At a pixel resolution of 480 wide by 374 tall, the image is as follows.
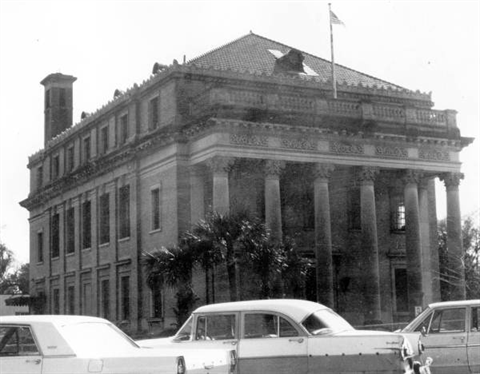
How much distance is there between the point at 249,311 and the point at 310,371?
1.35 m

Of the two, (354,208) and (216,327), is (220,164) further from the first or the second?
(216,327)

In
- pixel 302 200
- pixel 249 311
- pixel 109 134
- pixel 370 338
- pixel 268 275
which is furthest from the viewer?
pixel 109 134

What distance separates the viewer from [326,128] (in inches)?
1501

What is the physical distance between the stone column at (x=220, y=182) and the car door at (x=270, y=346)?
21350mm

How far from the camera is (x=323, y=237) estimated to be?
3734 centimetres

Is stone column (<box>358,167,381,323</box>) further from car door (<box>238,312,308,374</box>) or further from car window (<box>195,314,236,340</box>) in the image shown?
car door (<box>238,312,308,374</box>)

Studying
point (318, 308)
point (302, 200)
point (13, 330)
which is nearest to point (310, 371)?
point (318, 308)

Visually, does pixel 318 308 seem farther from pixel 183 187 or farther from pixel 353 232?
pixel 353 232

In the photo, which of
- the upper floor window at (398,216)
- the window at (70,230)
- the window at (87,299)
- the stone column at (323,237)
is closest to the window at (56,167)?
the window at (70,230)

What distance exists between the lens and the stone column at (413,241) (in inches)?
1524

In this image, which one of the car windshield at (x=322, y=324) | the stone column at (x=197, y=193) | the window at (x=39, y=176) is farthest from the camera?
the window at (x=39, y=176)

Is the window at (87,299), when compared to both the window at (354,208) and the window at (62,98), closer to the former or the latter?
the window at (62,98)

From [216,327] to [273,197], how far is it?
22565 mm

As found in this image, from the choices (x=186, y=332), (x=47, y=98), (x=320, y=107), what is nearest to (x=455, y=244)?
(x=320, y=107)
